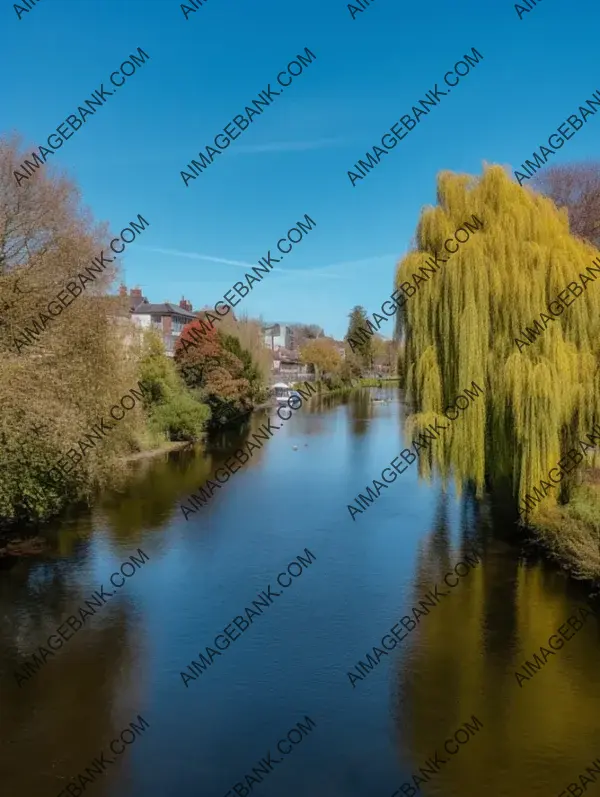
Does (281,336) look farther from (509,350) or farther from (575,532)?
(575,532)

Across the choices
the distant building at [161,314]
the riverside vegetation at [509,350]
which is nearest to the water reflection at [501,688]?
the riverside vegetation at [509,350]

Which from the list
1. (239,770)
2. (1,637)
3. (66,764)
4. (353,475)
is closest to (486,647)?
(239,770)

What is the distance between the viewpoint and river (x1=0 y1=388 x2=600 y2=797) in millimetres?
8625

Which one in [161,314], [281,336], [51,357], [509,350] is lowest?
[51,357]

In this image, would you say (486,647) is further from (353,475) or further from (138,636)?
(353,475)

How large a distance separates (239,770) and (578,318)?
11.8 meters

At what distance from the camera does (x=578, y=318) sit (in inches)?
607

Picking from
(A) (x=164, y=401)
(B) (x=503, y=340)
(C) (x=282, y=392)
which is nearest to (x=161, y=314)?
(C) (x=282, y=392)

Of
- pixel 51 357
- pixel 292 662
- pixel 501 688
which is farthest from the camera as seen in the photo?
pixel 51 357

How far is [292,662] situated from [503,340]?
8685 mm

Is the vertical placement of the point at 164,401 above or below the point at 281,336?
below

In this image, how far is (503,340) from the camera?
15648 millimetres

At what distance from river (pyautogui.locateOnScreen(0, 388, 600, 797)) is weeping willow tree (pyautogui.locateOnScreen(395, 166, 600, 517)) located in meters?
2.79

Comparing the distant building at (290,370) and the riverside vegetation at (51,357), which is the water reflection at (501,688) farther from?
the distant building at (290,370)
